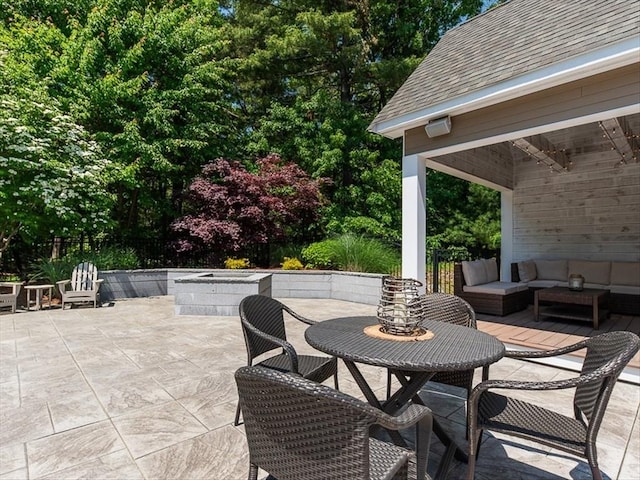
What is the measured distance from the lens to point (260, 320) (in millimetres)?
2611

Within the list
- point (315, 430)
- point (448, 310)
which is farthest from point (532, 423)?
point (315, 430)

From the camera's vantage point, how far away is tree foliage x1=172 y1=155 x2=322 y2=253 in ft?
28.5

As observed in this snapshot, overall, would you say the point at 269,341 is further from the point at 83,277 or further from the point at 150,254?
the point at 150,254

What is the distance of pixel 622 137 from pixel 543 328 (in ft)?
9.85

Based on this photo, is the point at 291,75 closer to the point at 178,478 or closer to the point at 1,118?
the point at 1,118

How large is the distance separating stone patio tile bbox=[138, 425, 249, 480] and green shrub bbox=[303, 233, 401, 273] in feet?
18.6

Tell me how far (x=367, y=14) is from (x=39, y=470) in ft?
43.2

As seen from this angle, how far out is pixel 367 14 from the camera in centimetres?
1155

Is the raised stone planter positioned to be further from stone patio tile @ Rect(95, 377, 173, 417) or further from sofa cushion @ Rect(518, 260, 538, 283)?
sofa cushion @ Rect(518, 260, 538, 283)

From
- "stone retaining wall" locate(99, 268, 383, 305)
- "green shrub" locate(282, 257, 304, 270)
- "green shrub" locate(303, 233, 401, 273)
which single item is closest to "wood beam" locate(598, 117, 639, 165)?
"green shrub" locate(303, 233, 401, 273)

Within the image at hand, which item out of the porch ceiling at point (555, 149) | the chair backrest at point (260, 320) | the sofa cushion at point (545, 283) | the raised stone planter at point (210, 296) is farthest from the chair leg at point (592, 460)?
the sofa cushion at point (545, 283)

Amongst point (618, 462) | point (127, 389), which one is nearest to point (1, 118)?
point (127, 389)

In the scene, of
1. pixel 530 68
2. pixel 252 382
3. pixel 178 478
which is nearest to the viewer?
pixel 252 382

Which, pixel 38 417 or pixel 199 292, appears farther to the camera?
pixel 199 292
